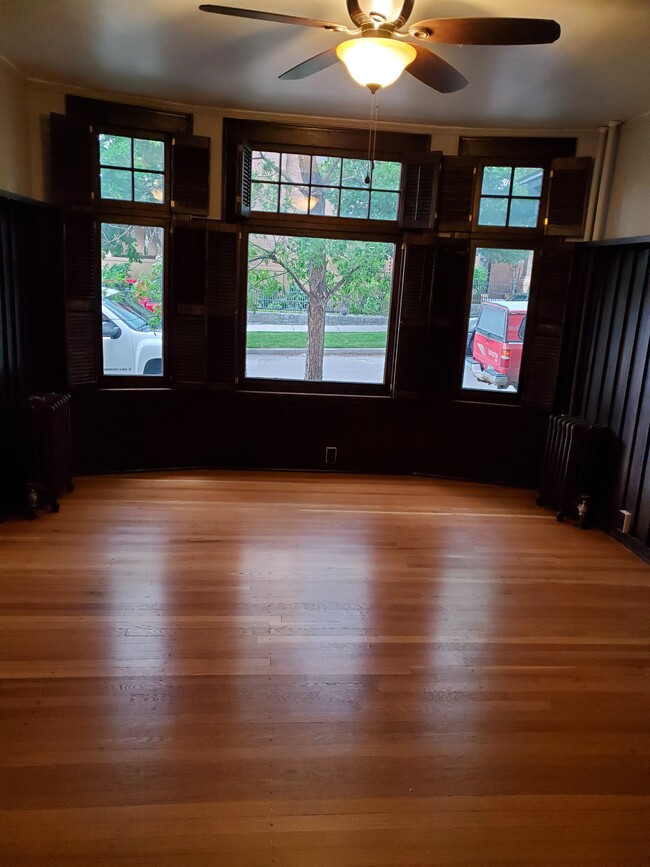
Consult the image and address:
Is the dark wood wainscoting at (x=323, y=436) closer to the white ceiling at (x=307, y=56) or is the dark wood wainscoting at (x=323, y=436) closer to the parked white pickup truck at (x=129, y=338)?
the parked white pickup truck at (x=129, y=338)

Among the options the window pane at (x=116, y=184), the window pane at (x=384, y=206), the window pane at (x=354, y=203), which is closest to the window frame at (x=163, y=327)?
the window pane at (x=116, y=184)

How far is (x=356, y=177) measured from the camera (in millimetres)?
5215

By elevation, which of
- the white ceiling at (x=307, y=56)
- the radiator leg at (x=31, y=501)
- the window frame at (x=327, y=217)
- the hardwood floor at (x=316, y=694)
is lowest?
the hardwood floor at (x=316, y=694)

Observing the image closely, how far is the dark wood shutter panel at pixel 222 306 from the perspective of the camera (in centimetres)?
510

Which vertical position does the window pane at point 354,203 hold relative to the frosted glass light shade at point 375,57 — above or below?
below

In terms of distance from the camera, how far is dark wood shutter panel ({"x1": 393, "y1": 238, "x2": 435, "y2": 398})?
524cm

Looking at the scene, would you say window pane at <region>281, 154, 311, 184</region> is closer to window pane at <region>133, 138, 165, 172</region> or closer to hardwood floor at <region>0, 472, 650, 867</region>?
window pane at <region>133, 138, 165, 172</region>

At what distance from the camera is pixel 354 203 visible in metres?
5.24

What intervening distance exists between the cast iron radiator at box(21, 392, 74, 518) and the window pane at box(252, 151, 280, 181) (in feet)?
7.74

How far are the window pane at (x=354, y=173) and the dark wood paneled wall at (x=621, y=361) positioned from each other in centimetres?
183

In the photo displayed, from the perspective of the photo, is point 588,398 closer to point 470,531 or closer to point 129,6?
point 470,531

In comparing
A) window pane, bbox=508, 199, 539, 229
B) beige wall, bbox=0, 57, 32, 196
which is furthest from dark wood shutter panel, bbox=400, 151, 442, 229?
beige wall, bbox=0, 57, 32, 196

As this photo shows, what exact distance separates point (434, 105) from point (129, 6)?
2.20m

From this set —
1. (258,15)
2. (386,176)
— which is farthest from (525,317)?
(258,15)
